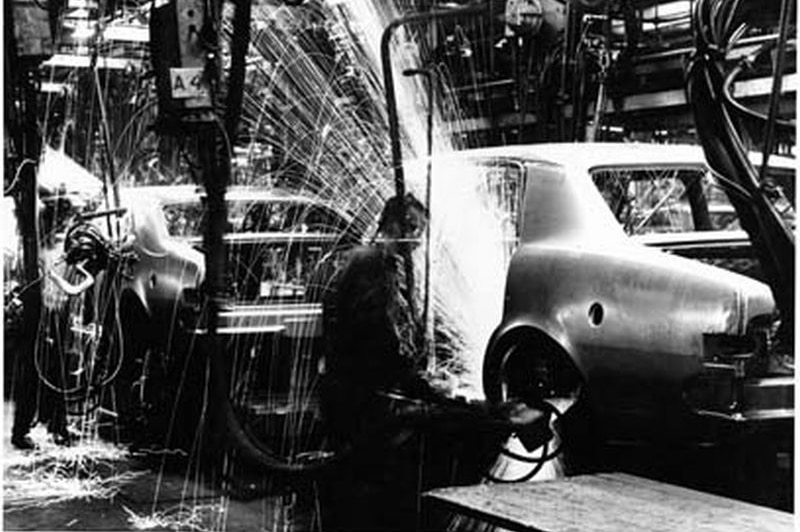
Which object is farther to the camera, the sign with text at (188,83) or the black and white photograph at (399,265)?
the sign with text at (188,83)

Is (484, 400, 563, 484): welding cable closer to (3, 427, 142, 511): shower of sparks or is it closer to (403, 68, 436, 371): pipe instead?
(403, 68, 436, 371): pipe

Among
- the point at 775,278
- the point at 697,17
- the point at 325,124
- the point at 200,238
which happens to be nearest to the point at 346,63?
the point at 325,124

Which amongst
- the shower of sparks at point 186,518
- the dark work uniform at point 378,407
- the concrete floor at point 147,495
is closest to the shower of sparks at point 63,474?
the concrete floor at point 147,495

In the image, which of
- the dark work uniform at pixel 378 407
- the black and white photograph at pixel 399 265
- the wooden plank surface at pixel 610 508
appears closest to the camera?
the wooden plank surface at pixel 610 508

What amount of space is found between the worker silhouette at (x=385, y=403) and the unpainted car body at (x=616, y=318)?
24 cm

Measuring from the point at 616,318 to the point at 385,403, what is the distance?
871mm

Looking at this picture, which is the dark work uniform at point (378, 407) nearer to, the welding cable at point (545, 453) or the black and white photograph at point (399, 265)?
the black and white photograph at point (399, 265)

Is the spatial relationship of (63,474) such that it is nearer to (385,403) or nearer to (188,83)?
(385,403)

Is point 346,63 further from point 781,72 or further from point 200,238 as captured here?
point 781,72

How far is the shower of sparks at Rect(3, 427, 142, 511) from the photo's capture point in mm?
4000

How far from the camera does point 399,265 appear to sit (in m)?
3.71

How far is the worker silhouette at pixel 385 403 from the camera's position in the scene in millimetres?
3701

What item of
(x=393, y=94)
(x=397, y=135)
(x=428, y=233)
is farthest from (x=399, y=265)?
(x=393, y=94)

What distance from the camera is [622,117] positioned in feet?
10.7
